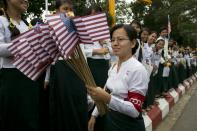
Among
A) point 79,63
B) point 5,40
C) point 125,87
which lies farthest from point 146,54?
point 79,63

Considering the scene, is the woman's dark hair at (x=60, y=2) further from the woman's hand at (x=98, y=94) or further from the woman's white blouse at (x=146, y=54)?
the woman's white blouse at (x=146, y=54)

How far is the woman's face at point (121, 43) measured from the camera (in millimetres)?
3531

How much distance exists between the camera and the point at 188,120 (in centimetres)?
951

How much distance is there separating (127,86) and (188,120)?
641 cm

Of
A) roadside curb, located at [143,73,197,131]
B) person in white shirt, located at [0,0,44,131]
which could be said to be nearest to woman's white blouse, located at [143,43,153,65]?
roadside curb, located at [143,73,197,131]

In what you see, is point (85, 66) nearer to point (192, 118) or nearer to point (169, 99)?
point (192, 118)

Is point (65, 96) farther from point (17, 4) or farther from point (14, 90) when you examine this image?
point (17, 4)

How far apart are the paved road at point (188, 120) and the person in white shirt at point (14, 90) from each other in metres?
4.68

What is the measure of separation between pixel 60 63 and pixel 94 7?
1270 millimetres

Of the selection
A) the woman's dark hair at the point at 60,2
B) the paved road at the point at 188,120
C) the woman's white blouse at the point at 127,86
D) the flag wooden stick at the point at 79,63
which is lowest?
the paved road at the point at 188,120

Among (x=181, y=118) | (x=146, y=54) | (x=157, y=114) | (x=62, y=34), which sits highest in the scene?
(x=62, y=34)

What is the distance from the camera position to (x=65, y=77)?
482cm

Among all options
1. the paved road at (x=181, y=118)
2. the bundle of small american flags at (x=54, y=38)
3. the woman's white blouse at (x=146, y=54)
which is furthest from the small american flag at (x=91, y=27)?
the paved road at (x=181, y=118)

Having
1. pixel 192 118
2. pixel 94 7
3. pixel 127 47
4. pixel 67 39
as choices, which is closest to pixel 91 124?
pixel 127 47
